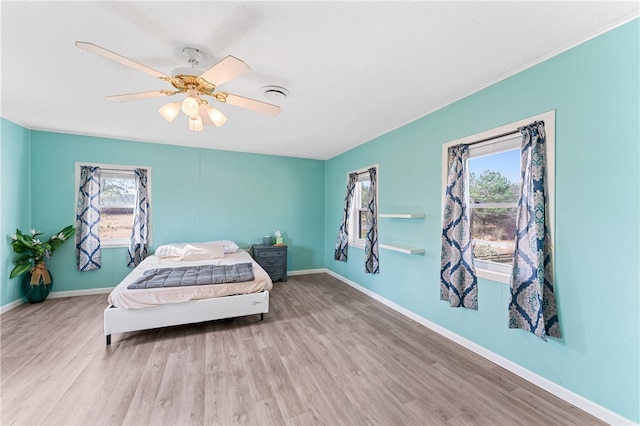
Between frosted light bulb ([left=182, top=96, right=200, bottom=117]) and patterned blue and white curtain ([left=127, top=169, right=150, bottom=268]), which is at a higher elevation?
frosted light bulb ([left=182, top=96, right=200, bottom=117])

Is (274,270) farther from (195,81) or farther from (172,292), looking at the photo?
(195,81)

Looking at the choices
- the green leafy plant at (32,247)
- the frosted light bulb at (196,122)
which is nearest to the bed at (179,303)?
the green leafy plant at (32,247)

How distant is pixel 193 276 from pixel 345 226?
2.60 metres

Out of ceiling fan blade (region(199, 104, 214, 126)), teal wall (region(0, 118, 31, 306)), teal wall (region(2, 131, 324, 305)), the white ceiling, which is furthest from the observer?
teal wall (region(2, 131, 324, 305))

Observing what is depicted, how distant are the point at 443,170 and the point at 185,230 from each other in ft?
13.9

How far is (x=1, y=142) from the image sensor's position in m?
3.17

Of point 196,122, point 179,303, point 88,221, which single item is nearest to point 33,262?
point 88,221

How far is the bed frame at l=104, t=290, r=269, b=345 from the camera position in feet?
8.23

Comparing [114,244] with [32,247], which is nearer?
[32,247]

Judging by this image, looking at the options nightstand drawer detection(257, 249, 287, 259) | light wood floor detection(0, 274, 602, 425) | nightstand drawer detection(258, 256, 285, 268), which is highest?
nightstand drawer detection(257, 249, 287, 259)

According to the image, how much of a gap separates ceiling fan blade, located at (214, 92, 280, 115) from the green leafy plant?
3.63 meters

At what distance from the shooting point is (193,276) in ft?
9.81

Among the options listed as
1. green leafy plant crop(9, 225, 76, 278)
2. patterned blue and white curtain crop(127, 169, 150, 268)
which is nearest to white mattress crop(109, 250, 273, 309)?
patterned blue and white curtain crop(127, 169, 150, 268)

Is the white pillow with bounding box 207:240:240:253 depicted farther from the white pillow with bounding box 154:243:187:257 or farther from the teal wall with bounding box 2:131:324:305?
the white pillow with bounding box 154:243:187:257
